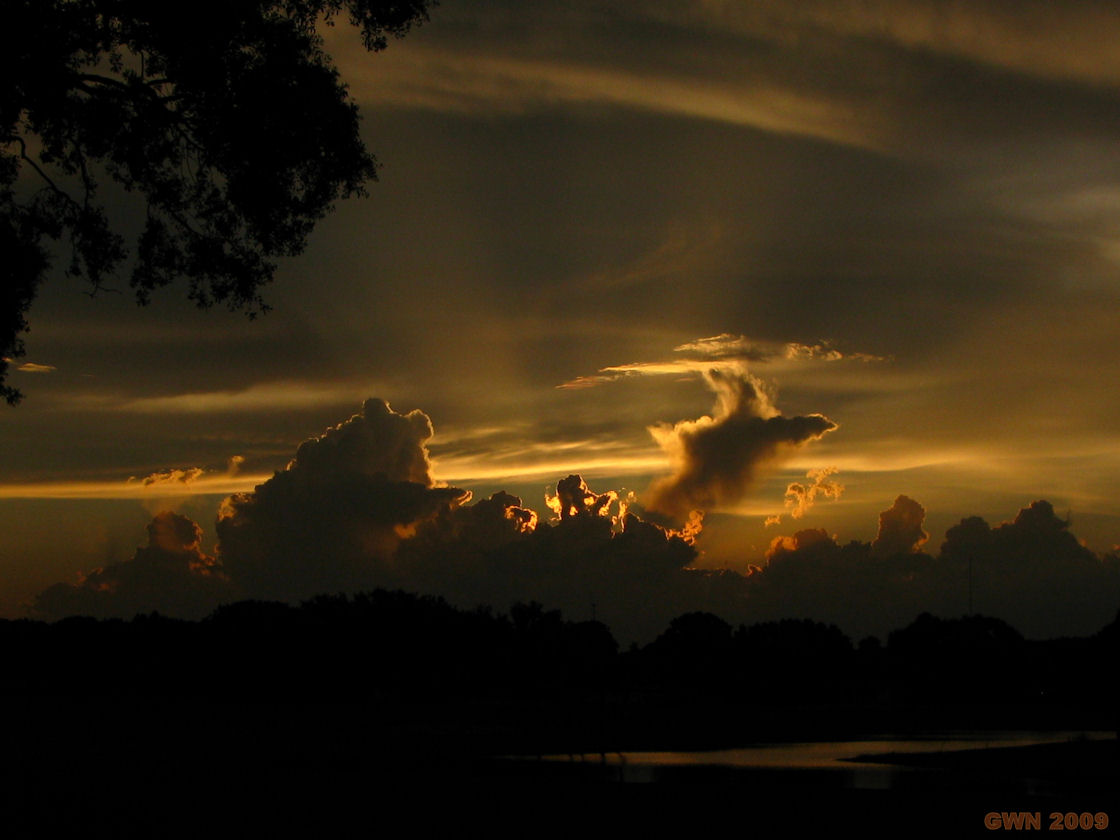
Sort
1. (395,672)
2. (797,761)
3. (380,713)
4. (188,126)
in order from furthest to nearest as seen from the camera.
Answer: (395,672) < (380,713) < (797,761) < (188,126)

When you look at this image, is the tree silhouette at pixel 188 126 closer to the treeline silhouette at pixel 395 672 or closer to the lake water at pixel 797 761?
the lake water at pixel 797 761

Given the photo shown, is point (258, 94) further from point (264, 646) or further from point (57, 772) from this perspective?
point (264, 646)

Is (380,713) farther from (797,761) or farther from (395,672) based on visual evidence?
(797,761)

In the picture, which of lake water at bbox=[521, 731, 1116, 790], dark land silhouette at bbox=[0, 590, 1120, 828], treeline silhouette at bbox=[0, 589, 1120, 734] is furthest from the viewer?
treeline silhouette at bbox=[0, 589, 1120, 734]

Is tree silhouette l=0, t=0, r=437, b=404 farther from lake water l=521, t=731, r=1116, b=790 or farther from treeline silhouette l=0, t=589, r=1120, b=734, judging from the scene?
treeline silhouette l=0, t=589, r=1120, b=734

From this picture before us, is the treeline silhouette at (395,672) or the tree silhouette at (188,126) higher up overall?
the tree silhouette at (188,126)

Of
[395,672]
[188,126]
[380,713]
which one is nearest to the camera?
[188,126]

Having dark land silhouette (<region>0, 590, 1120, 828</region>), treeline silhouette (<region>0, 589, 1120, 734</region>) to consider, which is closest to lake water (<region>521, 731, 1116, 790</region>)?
dark land silhouette (<region>0, 590, 1120, 828</region>)

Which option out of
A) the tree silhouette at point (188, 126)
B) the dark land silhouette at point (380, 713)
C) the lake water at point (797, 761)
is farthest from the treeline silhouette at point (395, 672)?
the tree silhouette at point (188, 126)

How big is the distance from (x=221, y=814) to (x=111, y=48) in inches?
708

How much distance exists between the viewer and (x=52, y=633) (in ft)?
617

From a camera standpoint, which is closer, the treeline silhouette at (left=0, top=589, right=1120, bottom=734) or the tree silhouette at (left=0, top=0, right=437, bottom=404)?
the tree silhouette at (left=0, top=0, right=437, bottom=404)

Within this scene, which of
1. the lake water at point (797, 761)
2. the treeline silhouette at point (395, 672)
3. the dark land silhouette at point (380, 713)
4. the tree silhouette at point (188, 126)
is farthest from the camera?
the treeline silhouette at point (395, 672)

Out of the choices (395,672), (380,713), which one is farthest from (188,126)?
(395,672)
